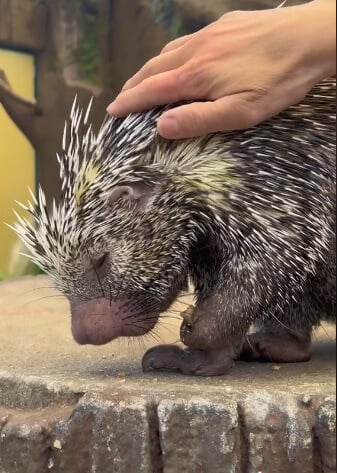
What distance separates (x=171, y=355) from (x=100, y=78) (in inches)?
99.7

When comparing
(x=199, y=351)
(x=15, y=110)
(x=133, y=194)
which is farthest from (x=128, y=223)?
(x=15, y=110)

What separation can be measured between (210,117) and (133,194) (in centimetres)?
22

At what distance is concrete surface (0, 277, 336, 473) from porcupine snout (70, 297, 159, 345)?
92 mm

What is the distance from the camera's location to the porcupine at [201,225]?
4.57 feet

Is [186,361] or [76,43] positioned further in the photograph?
[76,43]

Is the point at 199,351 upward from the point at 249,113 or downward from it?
downward

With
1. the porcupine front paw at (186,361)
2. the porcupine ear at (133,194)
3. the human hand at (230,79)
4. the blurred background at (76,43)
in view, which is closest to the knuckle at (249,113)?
the human hand at (230,79)

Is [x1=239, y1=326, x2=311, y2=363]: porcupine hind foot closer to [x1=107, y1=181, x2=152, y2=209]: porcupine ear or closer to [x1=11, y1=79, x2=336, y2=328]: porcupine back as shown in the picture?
[x1=11, y1=79, x2=336, y2=328]: porcupine back

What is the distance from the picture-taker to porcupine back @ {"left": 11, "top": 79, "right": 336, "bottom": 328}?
1395 millimetres

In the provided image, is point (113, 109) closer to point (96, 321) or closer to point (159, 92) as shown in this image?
point (159, 92)

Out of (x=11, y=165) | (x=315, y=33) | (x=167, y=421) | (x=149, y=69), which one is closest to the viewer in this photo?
(x=315, y=33)

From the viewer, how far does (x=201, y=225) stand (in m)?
1.43

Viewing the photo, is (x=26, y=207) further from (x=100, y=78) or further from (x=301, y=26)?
(x=100, y=78)

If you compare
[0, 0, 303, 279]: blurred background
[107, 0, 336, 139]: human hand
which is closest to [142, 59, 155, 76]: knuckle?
[107, 0, 336, 139]: human hand
